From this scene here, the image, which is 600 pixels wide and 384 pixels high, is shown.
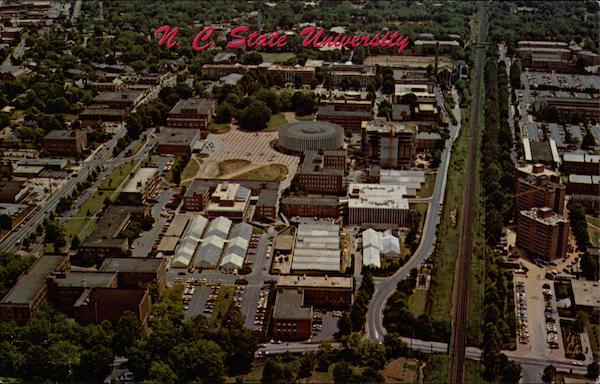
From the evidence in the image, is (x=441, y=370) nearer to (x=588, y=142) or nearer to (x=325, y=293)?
(x=325, y=293)

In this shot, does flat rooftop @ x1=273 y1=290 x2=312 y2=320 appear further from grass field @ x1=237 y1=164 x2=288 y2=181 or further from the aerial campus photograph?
grass field @ x1=237 y1=164 x2=288 y2=181

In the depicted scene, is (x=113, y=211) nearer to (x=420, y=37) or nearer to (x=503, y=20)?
(x=420, y=37)

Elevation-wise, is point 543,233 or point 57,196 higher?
point 543,233

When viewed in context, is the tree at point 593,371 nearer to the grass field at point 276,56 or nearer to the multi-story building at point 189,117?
the multi-story building at point 189,117

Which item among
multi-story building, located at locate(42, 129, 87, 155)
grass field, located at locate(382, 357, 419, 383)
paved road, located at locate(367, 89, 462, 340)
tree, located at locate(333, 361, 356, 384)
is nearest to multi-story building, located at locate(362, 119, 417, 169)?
paved road, located at locate(367, 89, 462, 340)

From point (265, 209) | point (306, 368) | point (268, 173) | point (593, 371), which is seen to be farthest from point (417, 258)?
point (268, 173)

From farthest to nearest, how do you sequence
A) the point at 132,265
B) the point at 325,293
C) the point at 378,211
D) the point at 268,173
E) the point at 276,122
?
the point at 276,122 < the point at 268,173 < the point at 378,211 < the point at 132,265 < the point at 325,293

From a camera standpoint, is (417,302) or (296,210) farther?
(296,210)
